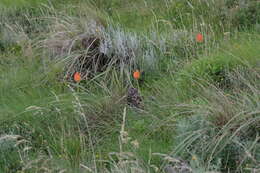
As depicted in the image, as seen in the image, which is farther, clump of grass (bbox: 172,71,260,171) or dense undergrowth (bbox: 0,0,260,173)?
dense undergrowth (bbox: 0,0,260,173)

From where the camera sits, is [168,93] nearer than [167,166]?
No

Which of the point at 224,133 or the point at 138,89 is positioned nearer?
the point at 224,133

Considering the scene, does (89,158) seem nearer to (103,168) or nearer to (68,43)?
(103,168)

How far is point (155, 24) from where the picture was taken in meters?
7.04

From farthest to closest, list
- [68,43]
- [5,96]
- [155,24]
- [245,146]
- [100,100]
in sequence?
[155,24] < [68,43] < [5,96] < [100,100] < [245,146]

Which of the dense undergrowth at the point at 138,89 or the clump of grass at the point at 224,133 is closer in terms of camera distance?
the clump of grass at the point at 224,133

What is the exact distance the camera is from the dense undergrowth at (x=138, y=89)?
13.1 feet

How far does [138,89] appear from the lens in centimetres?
540

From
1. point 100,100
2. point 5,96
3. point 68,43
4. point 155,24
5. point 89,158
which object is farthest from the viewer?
point 155,24

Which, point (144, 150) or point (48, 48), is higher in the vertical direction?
point (48, 48)

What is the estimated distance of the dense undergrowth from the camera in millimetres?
4000

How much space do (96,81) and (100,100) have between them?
78cm

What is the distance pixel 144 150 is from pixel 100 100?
3.16 ft

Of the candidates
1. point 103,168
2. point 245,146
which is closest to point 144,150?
point 103,168
